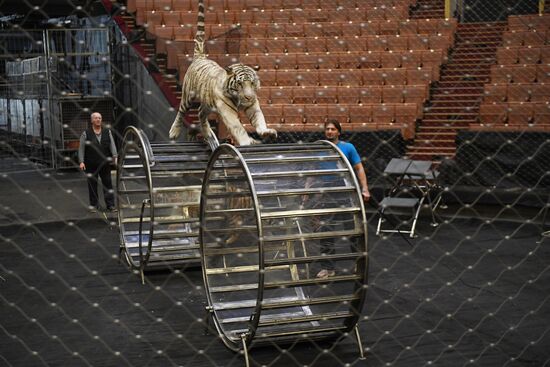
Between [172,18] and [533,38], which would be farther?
[172,18]

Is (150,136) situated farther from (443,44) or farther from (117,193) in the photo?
(117,193)

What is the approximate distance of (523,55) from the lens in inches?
299

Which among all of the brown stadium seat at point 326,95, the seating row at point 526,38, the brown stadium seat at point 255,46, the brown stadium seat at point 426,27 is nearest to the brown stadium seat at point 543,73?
the seating row at point 526,38

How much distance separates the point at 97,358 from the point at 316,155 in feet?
4.22

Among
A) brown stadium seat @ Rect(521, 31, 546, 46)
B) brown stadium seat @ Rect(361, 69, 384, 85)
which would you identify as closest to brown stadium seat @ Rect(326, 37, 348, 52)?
brown stadium seat @ Rect(361, 69, 384, 85)

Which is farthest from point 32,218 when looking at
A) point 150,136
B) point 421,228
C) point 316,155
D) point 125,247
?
point 316,155

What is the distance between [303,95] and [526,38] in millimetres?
2540

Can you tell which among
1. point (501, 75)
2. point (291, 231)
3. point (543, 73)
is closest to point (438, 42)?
point (501, 75)

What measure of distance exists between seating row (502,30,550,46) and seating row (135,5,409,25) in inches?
51.5

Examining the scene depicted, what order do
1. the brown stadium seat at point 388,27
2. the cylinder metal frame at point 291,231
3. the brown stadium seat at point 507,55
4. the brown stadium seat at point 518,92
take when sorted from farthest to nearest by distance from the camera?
the brown stadium seat at point 388,27 < the brown stadium seat at point 507,55 < the brown stadium seat at point 518,92 < the cylinder metal frame at point 291,231

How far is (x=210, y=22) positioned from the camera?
8.92 meters

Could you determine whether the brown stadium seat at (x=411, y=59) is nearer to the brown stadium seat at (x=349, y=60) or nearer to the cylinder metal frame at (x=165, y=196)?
the brown stadium seat at (x=349, y=60)

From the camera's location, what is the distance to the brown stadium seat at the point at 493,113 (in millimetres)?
6863

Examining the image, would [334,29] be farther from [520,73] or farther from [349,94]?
[520,73]
